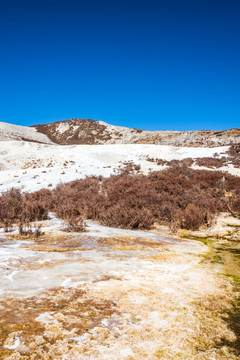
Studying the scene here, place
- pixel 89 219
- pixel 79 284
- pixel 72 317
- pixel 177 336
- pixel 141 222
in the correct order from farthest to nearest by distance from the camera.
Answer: pixel 89 219
pixel 141 222
pixel 79 284
pixel 72 317
pixel 177 336

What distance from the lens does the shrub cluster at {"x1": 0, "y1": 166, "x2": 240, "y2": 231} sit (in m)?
8.30

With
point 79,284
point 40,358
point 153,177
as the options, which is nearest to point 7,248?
point 79,284

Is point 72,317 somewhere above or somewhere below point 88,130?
below

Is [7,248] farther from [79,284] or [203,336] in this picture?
[203,336]

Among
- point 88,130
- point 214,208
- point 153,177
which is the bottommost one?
point 214,208

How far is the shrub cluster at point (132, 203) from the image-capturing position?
8.30 meters

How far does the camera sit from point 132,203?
10.0 metres

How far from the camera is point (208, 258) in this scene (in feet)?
16.6

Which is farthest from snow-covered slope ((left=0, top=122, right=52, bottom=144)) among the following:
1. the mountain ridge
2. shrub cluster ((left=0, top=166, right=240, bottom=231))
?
shrub cluster ((left=0, top=166, right=240, bottom=231))

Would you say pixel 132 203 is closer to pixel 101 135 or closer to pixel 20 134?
pixel 101 135

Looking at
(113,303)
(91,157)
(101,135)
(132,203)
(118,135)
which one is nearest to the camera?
(113,303)

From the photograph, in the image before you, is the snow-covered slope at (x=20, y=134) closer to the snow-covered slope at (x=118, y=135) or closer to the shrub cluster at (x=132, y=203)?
the snow-covered slope at (x=118, y=135)

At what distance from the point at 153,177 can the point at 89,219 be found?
6551mm

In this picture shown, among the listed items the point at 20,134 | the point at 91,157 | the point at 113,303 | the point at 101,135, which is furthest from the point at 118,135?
the point at 113,303
